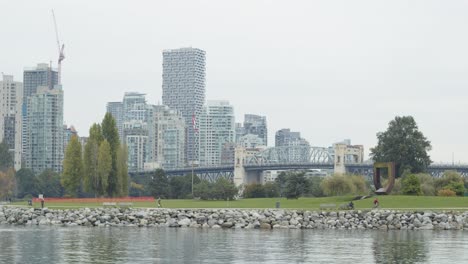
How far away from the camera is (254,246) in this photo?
43875mm

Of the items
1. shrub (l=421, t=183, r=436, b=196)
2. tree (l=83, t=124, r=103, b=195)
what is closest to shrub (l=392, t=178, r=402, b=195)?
shrub (l=421, t=183, r=436, b=196)

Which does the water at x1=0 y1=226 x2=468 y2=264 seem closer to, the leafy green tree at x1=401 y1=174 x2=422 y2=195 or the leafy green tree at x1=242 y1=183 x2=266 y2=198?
the leafy green tree at x1=401 y1=174 x2=422 y2=195

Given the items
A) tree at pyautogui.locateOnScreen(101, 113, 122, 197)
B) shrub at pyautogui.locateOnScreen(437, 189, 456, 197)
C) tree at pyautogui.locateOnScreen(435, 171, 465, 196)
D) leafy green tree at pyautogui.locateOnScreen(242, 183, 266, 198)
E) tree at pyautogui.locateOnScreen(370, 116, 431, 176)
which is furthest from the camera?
leafy green tree at pyautogui.locateOnScreen(242, 183, 266, 198)

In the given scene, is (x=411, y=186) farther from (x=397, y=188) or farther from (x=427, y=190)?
(x=397, y=188)

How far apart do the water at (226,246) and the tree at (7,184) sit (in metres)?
88.4

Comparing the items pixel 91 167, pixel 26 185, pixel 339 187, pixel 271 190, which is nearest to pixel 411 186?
pixel 339 187

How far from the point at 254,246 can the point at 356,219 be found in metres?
19.0

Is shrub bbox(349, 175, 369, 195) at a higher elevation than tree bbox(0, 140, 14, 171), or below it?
below

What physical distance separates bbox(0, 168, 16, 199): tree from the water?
290 feet

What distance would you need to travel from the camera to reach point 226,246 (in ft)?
144

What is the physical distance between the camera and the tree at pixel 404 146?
11000 cm

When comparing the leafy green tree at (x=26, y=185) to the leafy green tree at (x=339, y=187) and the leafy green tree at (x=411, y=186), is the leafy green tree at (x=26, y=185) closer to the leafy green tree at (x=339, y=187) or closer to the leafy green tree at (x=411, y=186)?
the leafy green tree at (x=339, y=187)

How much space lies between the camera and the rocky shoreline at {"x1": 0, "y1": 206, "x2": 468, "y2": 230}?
59844mm

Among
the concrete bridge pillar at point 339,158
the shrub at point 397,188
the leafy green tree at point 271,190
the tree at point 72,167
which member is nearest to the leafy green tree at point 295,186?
the shrub at point 397,188
